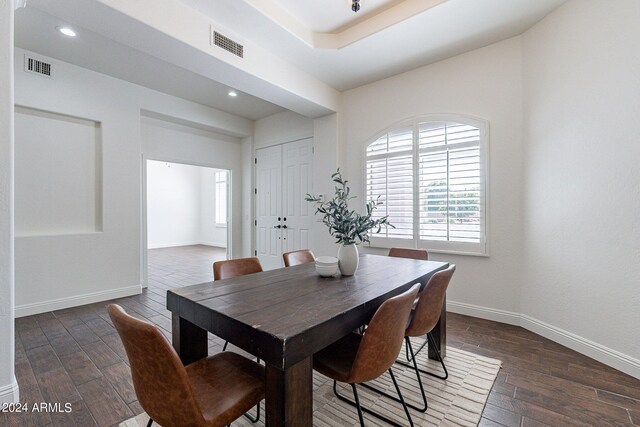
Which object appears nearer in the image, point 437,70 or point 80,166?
point 437,70

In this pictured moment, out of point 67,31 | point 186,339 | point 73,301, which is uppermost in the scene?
point 67,31

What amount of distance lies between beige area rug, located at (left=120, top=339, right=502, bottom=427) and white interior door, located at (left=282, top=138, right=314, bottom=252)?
3.01 meters

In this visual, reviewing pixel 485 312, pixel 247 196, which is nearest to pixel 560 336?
pixel 485 312

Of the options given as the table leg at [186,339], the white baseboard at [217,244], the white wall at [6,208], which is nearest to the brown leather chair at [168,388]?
the table leg at [186,339]

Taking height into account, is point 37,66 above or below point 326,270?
above

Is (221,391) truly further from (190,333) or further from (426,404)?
(426,404)

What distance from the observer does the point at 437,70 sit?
3.52 meters

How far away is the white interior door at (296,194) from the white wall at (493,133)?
2001 mm

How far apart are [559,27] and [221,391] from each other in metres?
3.92

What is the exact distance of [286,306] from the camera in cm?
137

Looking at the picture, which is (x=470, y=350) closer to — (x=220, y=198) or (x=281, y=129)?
(x=281, y=129)

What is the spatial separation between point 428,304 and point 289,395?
1.06m

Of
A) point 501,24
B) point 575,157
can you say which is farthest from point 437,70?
point 575,157

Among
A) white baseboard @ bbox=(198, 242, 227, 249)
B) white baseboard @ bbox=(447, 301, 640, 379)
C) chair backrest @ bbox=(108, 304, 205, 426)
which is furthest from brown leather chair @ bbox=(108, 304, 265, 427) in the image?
white baseboard @ bbox=(198, 242, 227, 249)
